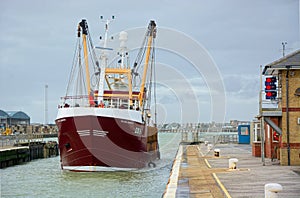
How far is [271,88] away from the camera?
24812 mm

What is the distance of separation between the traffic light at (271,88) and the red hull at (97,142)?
31.2ft

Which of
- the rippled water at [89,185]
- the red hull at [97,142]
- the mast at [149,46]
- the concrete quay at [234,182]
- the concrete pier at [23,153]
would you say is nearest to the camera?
the concrete quay at [234,182]

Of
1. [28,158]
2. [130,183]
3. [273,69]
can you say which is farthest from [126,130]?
[28,158]

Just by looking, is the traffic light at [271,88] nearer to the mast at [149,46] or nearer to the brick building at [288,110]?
the brick building at [288,110]

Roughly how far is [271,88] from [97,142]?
10847mm

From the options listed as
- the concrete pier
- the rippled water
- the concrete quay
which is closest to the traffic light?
the concrete quay

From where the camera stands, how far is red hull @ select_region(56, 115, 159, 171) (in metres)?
29.6

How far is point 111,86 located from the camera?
135 ft

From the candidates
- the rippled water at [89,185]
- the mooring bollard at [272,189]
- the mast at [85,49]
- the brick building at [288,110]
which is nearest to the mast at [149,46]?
the mast at [85,49]

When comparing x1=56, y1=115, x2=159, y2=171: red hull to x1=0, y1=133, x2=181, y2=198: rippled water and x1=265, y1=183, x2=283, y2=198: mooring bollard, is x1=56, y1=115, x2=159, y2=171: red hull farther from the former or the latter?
x1=265, y1=183, x2=283, y2=198: mooring bollard

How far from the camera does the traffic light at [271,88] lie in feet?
81.2

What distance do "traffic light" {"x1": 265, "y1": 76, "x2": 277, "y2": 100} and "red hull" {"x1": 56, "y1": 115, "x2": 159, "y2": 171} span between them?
9503 millimetres

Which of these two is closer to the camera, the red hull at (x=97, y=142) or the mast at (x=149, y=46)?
the red hull at (x=97, y=142)

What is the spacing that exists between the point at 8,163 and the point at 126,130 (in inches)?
763
